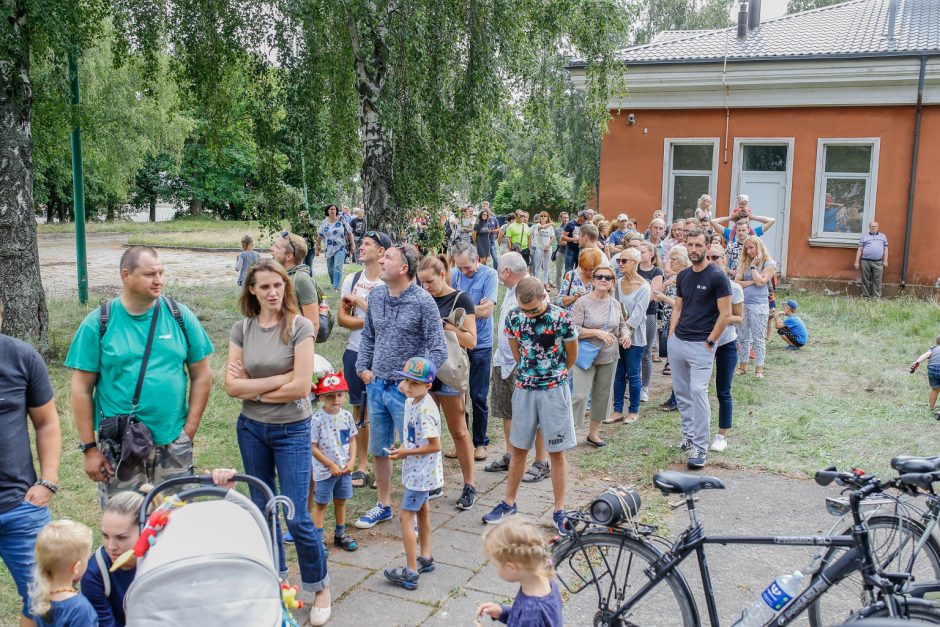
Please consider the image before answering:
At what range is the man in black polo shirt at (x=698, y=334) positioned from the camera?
6.86m

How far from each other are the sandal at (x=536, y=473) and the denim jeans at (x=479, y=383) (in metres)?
0.73

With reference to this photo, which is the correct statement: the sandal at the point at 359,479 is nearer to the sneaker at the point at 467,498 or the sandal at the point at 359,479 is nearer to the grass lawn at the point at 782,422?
the grass lawn at the point at 782,422

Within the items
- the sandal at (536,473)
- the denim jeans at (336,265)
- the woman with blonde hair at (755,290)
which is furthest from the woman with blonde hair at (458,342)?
the denim jeans at (336,265)

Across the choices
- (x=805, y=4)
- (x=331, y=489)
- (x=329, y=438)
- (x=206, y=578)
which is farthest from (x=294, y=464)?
(x=805, y=4)

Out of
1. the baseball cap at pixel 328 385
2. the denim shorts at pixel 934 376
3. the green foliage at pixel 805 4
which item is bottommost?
the denim shorts at pixel 934 376

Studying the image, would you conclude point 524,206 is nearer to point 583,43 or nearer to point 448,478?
point 583,43

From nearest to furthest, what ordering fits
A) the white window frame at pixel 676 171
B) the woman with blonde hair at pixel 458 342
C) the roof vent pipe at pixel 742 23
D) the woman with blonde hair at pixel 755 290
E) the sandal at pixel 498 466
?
the woman with blonde hair at pixel 458 342
the sandal at pixel 498 466
the woman with blonde hair at pixel 755 290
the white window frame at pixel 676 171
the roof vent pipe at pixel 742 23

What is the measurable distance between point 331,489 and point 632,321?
152 inches

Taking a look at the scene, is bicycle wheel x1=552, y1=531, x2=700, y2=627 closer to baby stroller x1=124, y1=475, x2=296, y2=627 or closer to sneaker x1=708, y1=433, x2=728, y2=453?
baby stroller x1=124, y1=475, x2=296, y2=627

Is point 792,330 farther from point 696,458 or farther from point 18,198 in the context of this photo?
point 18,198

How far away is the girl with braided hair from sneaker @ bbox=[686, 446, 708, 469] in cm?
410

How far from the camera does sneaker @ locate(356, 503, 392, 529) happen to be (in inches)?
226

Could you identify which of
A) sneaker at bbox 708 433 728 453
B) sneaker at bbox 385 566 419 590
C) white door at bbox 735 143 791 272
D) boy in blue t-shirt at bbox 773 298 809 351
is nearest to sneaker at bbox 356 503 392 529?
sneaker at bbox 385 566 419 590

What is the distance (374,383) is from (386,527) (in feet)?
3.50
